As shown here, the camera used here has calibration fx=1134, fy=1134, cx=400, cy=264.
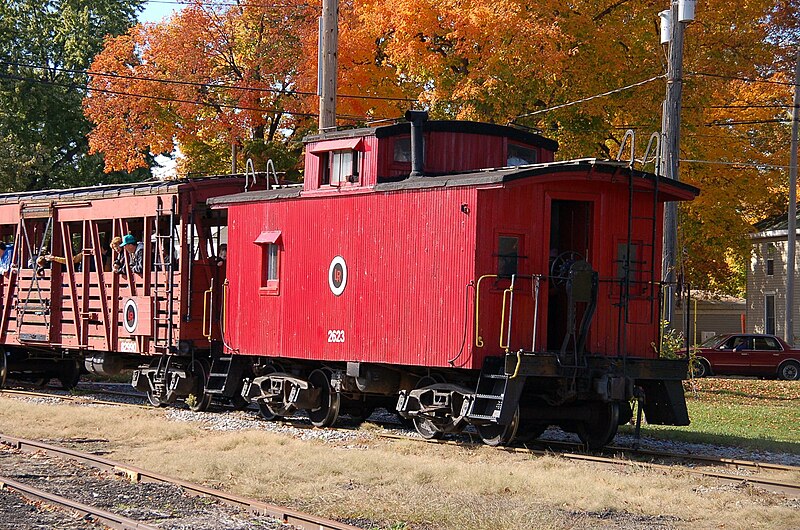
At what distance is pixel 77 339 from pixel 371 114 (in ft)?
43.7

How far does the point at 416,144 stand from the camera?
15.7 meters

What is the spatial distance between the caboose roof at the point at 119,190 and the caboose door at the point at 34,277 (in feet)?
0.98

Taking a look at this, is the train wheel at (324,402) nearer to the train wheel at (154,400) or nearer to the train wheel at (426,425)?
the train wheel at (426,425)

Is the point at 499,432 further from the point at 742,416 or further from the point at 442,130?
the point at 742,416

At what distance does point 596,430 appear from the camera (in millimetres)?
15188

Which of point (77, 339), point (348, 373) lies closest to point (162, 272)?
point (77, 339)

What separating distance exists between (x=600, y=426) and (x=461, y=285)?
9.38 feet

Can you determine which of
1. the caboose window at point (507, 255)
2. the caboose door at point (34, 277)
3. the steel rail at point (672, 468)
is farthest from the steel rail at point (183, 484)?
the caboose door at point (34, 277)

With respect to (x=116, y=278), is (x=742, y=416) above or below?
below

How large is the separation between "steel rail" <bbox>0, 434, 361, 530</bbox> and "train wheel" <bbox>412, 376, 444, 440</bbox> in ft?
14.3

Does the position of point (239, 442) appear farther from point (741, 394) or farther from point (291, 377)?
point (741, 394)

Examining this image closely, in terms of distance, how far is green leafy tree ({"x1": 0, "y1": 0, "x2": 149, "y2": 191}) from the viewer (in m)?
43.5

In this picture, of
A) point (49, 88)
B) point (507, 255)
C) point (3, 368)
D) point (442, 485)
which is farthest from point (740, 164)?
point (49, 88)

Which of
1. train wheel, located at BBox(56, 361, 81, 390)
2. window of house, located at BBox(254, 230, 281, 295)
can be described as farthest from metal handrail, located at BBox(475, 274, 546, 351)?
train wheel, located at BBox(56, 361, 81, 390)
